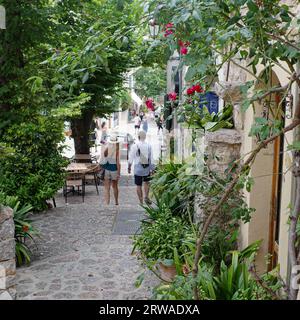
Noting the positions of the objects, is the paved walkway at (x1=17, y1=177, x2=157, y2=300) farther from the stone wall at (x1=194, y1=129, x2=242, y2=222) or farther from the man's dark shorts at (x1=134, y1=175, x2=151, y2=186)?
the stone wall at (x1=194, y1=129, x2=242, y2=222)

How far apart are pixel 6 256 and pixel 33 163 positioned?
15.6 ft

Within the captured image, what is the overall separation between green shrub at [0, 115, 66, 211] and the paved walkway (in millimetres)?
618

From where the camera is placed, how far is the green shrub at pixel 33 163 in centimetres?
898

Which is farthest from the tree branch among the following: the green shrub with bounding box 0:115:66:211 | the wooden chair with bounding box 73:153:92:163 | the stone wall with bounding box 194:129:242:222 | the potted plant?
the wooden chair with bounding box 73:153:92:163

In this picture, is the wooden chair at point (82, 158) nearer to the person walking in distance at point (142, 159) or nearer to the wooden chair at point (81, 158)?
the wooden chair at point (81, 158)

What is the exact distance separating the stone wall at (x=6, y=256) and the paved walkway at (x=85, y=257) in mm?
699

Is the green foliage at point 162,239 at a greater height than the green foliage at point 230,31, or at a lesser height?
lesser

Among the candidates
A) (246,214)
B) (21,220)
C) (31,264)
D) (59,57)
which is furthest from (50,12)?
(246,214)

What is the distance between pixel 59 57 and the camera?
330cm

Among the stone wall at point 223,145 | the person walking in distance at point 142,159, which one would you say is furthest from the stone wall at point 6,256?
the person walking in distance at point 142,159

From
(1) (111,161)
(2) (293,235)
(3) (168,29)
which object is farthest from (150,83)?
(2) (293,235)

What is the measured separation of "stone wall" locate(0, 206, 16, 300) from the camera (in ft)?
15.4

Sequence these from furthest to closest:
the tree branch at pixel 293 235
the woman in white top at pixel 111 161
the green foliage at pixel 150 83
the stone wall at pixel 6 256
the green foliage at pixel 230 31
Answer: the green foliage at pixel 150 83
the woman in white top at pixel 111 161
the stone wall at pixel 6 256
the tree branch at pixel 293 235
the green foliage at pixel 230 31

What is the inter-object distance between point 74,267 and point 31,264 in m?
0.68
